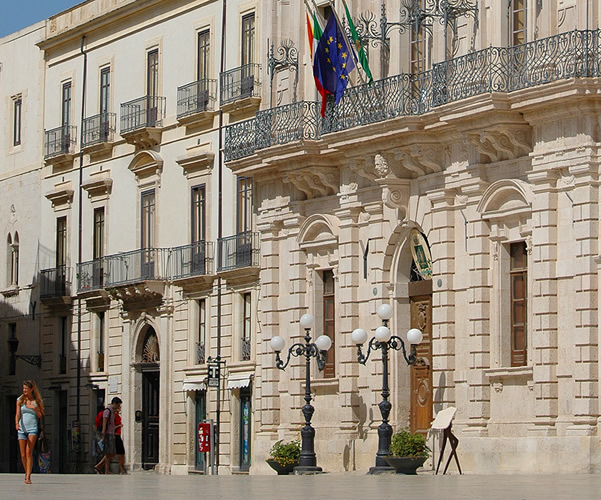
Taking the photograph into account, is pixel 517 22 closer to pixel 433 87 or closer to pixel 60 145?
pixel 433 87

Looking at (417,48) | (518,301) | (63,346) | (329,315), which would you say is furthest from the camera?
A: (63,346)

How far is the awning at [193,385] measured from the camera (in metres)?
44.6

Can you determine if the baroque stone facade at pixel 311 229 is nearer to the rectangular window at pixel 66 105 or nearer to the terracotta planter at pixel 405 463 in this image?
the rectangular window at pixel 66 105

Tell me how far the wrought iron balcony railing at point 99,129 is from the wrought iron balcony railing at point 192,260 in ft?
17.1

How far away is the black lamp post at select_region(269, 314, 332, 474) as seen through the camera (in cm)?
3578

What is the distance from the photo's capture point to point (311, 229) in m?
39.7

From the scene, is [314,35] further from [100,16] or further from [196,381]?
[100,16]

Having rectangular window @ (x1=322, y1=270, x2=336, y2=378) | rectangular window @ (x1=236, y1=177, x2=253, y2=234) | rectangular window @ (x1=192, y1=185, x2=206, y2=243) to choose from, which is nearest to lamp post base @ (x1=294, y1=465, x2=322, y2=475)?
rectangular window @ (x1=322, y1=270, x2=336, y2=378)

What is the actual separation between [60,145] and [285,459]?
18.5 m

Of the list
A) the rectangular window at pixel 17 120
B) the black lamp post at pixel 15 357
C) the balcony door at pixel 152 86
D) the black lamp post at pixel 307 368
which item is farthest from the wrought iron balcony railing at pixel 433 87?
the rectangular window at pixel 17 120

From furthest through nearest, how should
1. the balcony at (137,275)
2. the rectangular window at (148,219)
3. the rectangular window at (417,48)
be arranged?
the rectangular window at (148,219), the balcony at (137,275), the rectangular window at (417,48)

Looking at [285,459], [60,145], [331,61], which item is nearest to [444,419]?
[285,459]

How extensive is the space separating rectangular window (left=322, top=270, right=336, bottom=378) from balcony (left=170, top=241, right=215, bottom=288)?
218 inches

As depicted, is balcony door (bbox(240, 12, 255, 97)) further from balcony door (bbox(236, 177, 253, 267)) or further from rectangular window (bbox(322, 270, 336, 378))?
rectangular window (bbox(322, 270, 336, 378))
